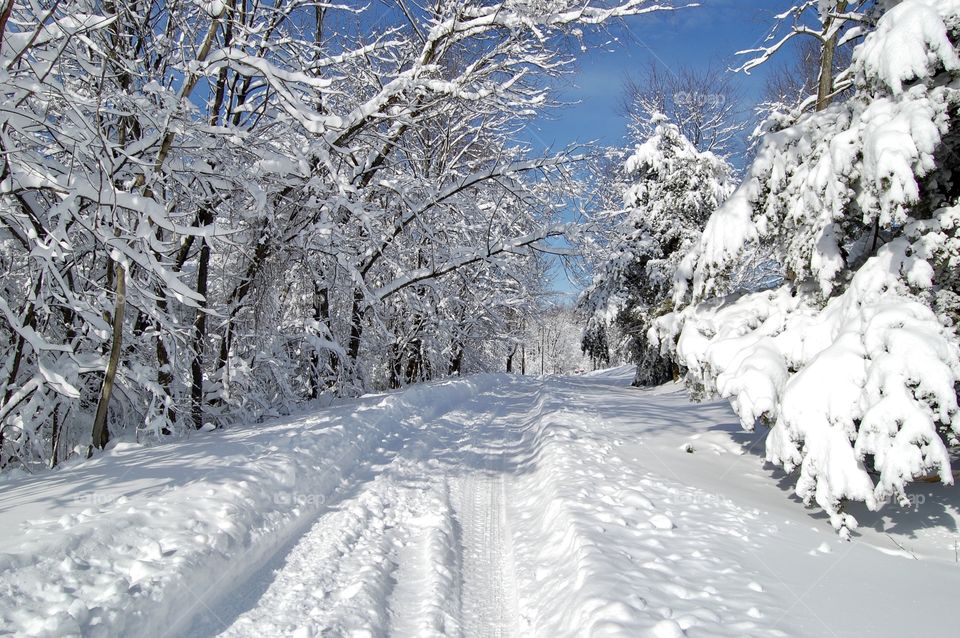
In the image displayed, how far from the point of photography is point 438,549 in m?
4.03

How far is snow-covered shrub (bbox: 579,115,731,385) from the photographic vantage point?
16969 mm

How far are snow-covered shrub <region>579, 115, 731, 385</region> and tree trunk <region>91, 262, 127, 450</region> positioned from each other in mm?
13273

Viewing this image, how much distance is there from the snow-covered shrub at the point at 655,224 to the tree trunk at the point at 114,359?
43.5ft

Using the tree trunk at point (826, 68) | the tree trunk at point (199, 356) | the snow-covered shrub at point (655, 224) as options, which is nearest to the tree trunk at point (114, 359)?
the tree trunk at point (199, 356)

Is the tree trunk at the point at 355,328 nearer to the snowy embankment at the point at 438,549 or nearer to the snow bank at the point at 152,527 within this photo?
the snowy embankment at the point at 438,549

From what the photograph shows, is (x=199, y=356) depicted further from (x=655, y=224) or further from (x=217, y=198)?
(x=655, y=224)

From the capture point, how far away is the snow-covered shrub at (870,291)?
4203mm

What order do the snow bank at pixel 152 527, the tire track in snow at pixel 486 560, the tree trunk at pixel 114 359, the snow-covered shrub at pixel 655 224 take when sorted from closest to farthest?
the snow bank at pixel 152 527, the tire track in snow at pixel 486 560, the tree trunk at pixel 114 359, the snow-covered shrub at pixel 655 224

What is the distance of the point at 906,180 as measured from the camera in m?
4.38

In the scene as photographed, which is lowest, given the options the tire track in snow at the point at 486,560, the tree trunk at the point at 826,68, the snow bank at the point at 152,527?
the tire track in snow at the point at 486,560

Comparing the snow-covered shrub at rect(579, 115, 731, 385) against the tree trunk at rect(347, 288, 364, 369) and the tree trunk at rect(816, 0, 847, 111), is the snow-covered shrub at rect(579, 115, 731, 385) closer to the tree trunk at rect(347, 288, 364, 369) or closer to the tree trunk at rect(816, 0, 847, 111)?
the tree trunk at rect(347, 288, 364, 369)

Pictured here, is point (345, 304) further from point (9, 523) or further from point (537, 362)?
point (537, 362)

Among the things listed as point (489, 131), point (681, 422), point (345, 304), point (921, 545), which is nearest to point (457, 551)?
point (921, 545)

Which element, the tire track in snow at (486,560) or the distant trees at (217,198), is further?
the distant trees at (217,198)
